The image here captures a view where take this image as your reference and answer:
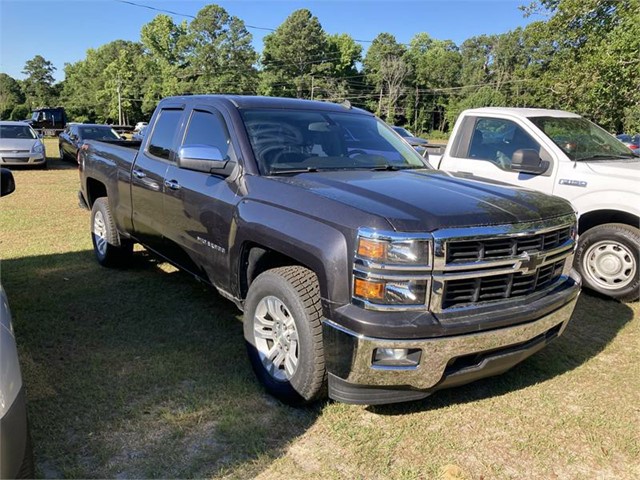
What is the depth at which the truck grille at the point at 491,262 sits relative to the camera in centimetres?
271

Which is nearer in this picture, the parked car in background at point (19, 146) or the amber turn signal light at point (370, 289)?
the amber turn signal light at point (370, 289)

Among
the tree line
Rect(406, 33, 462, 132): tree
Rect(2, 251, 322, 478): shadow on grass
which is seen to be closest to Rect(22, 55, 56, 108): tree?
the tree line

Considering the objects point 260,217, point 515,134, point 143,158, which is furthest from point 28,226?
point 515,134

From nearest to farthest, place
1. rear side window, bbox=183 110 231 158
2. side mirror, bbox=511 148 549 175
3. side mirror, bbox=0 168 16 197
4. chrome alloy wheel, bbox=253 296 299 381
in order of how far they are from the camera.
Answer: chrome alloy wheel, bbox=253 296 299 381, side mirror, bbox=0 168 16 197, rear side window, bbox=183 110 231 158, side mirror, bbox=511 148 549 175

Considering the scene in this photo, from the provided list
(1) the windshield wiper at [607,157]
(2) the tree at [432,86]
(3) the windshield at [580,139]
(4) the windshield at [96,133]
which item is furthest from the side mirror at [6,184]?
(2) the tree at [432,86]

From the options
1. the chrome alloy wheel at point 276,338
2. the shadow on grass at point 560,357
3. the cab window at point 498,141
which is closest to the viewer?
the chrome alloy wheel at point 276,338

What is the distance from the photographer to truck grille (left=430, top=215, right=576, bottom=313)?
2713mm

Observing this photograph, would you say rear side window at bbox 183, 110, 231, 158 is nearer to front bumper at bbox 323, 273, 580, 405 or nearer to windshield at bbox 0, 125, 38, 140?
front bumper at bbox 323, 273, 580, 405

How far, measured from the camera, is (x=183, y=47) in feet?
251

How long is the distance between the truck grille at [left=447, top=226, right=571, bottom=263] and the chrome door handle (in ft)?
8.13

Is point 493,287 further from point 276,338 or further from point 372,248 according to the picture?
point 276,338

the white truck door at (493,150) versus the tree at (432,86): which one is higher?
the tree at (432,86)

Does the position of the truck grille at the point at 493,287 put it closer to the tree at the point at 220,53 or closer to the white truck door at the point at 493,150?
the white truck door at the point at 493,150

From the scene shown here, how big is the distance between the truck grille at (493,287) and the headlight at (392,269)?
178mm
